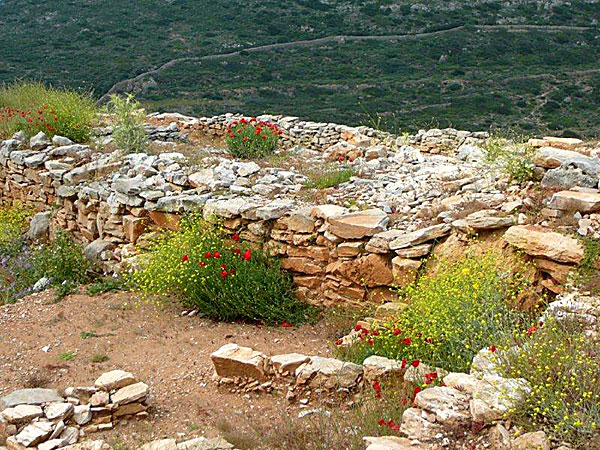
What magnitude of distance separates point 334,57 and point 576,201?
79.3 ft

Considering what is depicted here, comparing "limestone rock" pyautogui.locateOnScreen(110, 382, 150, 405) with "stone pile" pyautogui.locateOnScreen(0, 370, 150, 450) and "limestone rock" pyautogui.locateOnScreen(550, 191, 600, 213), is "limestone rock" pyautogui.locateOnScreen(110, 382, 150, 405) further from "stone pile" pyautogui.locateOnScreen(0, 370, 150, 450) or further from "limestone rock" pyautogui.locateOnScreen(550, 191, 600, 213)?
"limestone rock" pyautogui.locateOnScreen(550, 191, 600, 213)

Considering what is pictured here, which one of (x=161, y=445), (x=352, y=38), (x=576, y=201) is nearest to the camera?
(x=161, y=445)

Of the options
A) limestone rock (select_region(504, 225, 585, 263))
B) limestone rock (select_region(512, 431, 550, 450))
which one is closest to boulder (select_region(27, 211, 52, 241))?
limestone rock (select_region(504, 225, 585, 263))

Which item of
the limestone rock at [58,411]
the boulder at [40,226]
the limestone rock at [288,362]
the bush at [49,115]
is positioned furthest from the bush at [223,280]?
the bush at [49,115]

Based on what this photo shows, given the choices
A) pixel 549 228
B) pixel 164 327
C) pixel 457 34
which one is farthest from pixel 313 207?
pixel 457 34

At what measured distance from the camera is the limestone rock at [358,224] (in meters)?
6.22

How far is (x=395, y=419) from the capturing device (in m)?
3.88

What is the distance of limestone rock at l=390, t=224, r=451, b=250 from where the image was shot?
5871 millimetres

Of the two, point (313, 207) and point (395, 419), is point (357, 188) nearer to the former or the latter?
point (313, 207)

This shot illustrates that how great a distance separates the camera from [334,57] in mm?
28531

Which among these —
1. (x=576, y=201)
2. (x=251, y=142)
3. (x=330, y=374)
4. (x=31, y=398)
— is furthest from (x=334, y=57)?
(x=31, y=398)

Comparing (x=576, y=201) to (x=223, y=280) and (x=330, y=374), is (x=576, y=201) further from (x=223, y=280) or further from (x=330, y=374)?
(x=223, y=280)

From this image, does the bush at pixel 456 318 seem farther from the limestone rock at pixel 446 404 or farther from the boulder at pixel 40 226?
the boulder at pixel 40 226

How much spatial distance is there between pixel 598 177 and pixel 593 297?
5.33 ft
